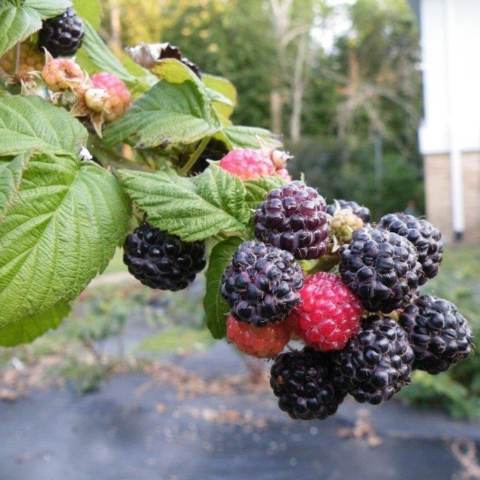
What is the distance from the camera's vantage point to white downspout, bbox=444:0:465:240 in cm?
629

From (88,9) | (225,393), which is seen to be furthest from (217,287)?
(225,393)

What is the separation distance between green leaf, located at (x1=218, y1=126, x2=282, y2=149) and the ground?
102 inches

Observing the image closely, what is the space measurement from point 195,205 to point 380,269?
112 mm

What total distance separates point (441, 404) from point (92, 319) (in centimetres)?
176

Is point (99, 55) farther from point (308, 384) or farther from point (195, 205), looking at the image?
point (308, 384)

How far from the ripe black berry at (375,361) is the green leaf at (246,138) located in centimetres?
15

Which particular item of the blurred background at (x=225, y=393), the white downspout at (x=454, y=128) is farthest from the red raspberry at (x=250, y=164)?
the white downspout at (x=454, y=128)

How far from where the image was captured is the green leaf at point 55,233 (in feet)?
1.30

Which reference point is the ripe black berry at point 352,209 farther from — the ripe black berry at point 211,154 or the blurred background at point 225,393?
the blurred background at point 225,393

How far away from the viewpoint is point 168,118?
0.48 metres

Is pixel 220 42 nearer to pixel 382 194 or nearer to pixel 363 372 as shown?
pixel 382 194

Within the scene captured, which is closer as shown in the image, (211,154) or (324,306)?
(324,306)

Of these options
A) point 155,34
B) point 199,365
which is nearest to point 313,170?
point 155,34

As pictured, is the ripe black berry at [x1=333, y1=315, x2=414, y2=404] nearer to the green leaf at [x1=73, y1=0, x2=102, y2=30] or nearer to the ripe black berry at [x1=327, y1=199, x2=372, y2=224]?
the ripe black berry at [x1=327, y1=199, x2=372, y2=224]
